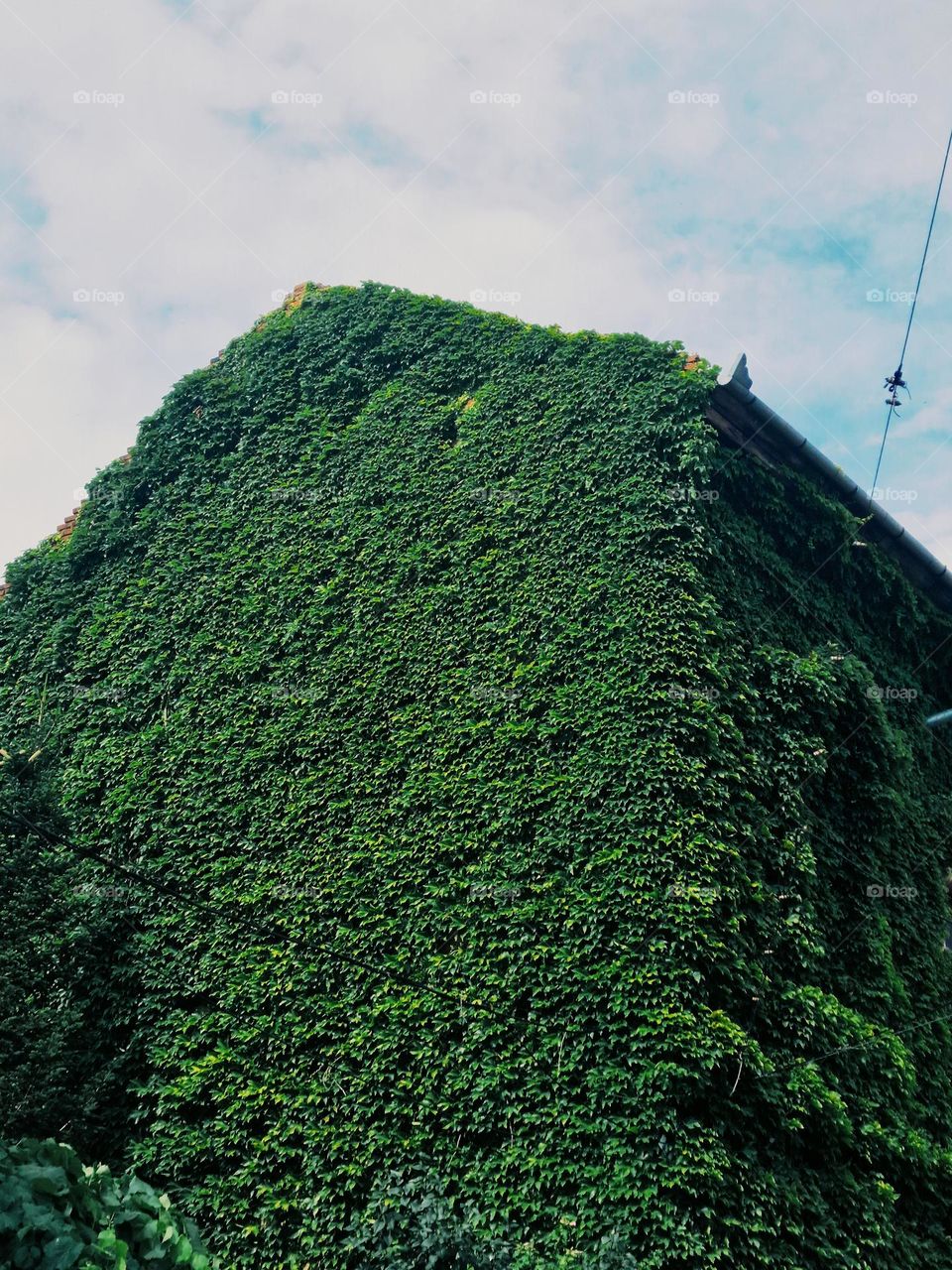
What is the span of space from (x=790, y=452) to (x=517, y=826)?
5.44m

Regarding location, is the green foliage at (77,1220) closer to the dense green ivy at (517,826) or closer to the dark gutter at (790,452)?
the dense green ivy at (517,826)

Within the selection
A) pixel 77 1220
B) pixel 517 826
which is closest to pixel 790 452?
pixel 517 826

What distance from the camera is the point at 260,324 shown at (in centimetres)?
1437

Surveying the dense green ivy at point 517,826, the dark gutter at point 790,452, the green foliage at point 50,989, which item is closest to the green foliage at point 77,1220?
the dense green ivy at point 517,826

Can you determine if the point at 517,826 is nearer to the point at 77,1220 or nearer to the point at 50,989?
the point at 77,1220

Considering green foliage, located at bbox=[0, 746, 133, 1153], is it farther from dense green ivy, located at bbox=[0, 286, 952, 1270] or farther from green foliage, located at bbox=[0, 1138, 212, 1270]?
green foliage, located at bbox=[0, 1138, 212, 1270]

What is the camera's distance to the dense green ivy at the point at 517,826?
24.1 feet

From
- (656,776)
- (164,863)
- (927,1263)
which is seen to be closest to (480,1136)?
(656,776)

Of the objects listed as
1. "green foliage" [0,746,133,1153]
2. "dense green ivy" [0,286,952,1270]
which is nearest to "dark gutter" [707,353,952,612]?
"dense green ivy" [0,286,952,1270]

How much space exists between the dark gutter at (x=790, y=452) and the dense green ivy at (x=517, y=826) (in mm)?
289

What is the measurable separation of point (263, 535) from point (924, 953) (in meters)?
8.85

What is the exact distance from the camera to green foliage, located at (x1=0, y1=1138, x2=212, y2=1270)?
523 cm

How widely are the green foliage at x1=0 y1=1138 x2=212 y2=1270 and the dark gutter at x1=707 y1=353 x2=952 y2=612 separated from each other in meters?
8.83

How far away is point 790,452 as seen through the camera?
35.7 feet
